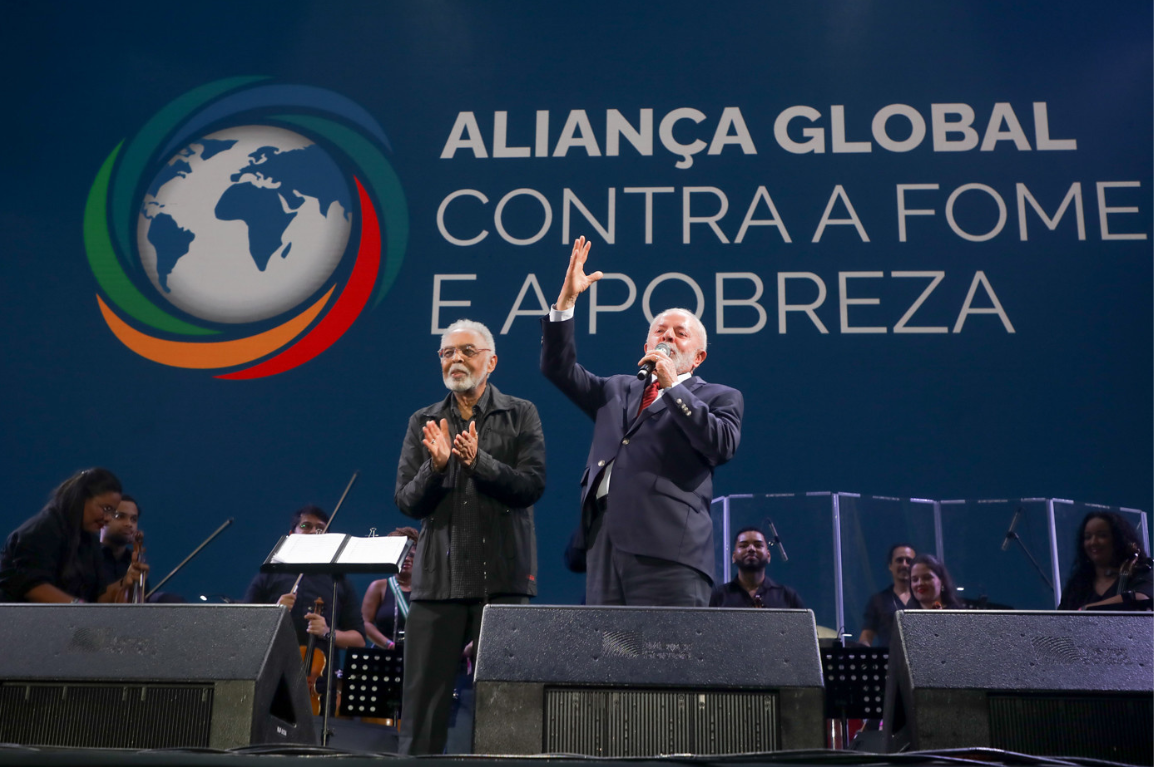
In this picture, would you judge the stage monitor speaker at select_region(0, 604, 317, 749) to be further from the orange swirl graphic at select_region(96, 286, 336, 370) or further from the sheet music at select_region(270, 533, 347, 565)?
the orange swirl graphic at select_region(96, 286, 336, 370)

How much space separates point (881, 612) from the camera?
4652 mm

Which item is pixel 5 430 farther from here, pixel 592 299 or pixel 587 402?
pixel 587 402

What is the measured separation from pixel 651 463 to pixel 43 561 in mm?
2112

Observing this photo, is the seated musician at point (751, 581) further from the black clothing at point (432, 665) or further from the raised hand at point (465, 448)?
the raised hand at point (465, 448)

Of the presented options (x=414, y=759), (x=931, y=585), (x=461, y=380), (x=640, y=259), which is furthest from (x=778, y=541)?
(x=414, y=759)

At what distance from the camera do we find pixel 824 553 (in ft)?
15.7

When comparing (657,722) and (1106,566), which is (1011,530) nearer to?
(1106,566)

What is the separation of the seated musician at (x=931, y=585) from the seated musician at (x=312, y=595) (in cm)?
239

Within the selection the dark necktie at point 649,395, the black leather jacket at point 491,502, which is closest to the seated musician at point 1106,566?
the dark necktie at point 649,395

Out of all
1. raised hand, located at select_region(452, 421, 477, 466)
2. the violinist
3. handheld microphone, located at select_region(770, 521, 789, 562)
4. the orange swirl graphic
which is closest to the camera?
raised hand, located at select_region(452, 421, 477, 466)

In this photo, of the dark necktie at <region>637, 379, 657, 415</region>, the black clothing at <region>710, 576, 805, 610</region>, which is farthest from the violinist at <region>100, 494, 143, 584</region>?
the black clothing at <region>710, 576, 805, 610</region>

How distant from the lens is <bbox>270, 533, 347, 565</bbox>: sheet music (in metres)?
2.64

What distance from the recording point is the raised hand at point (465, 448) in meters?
2.88

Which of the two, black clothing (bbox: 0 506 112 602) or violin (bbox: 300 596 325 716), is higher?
black clothing (bbox: 0 506 112 602)
